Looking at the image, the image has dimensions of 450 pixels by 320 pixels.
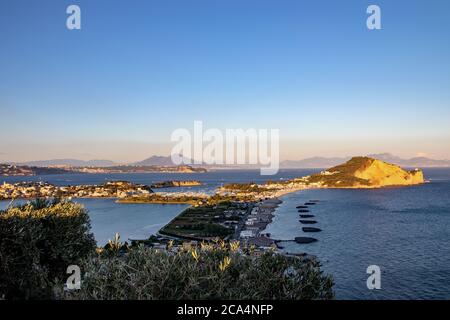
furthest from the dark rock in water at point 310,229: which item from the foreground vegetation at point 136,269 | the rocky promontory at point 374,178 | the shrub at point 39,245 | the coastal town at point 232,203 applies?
the rocky promontory at point 374,178

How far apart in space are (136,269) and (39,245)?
7912mm

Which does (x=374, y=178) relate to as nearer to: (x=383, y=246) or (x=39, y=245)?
(x=383, y=246)

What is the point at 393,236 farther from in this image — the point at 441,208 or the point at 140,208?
the point at 140,208

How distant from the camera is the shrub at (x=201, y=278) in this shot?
10.5 m

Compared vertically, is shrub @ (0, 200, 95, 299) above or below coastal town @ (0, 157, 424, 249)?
above

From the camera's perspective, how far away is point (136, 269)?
1174 centimetres

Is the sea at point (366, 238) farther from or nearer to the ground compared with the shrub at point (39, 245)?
nearer to the ground

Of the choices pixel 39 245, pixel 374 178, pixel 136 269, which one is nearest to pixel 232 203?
pixel 39 245

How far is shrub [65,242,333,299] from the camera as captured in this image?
34.4 ft

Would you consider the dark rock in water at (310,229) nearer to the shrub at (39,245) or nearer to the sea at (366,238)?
the sea at (366,238)

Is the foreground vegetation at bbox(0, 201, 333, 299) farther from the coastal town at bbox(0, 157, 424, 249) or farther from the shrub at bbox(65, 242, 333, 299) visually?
the coastal town at bbox(0, 157, 424, 249)

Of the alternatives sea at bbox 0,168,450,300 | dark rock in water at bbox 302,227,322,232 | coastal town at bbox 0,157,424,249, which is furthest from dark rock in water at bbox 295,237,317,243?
dark rock in water at bbox 302,227,322,232

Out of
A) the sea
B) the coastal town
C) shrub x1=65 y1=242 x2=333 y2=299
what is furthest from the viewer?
the coastal town
